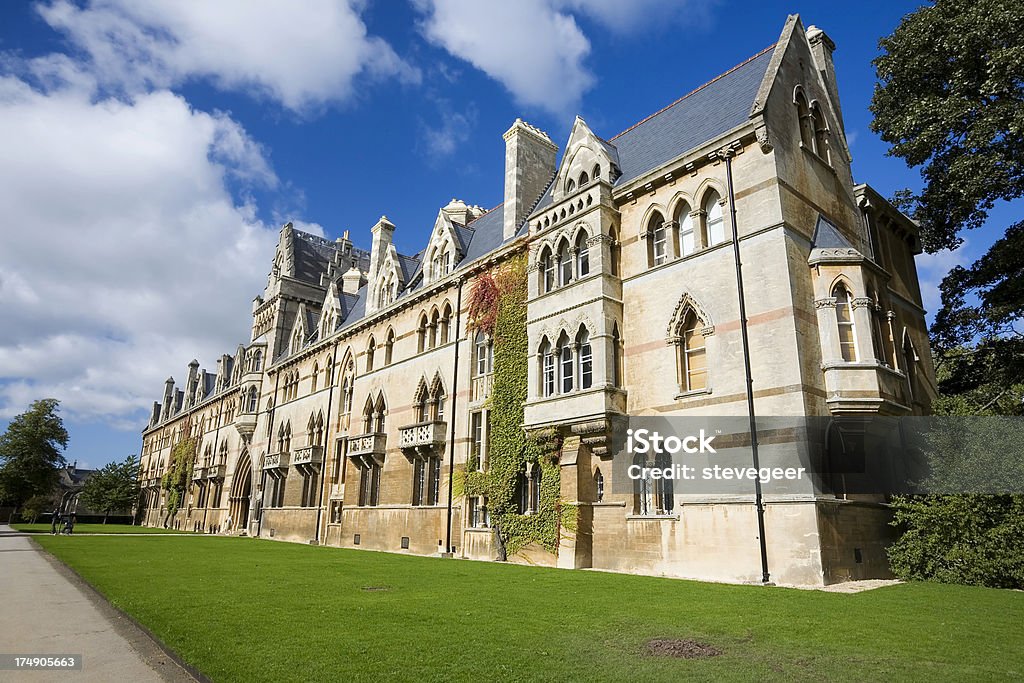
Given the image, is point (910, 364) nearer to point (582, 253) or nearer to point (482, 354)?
point (582, 253)

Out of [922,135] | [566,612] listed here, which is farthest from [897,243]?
[566,612]

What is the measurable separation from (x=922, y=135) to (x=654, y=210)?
1014 centimetres

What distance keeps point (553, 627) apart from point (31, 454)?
7801cm

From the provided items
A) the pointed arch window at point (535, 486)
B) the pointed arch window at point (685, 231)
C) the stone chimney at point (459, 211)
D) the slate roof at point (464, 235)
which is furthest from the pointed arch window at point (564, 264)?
the stone chimney at point (459, 211)

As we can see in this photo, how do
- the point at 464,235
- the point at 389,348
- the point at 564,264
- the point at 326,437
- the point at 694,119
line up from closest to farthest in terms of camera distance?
the point at 694,119
the point at 564,264
the point at 464,235
the point at 389,348
the point at 326,437

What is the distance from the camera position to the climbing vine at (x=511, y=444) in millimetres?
21469

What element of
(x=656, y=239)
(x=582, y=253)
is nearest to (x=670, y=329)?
(x=656, y=239)


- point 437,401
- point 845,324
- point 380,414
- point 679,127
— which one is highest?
point 679,127

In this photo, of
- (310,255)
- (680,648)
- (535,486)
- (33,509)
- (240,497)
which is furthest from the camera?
(33,509)

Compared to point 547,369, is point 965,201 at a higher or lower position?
higher

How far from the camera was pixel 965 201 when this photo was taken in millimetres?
22656

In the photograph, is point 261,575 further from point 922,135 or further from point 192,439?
point 192,439

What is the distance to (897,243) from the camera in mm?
24359

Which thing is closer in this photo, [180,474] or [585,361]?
[585,361]
